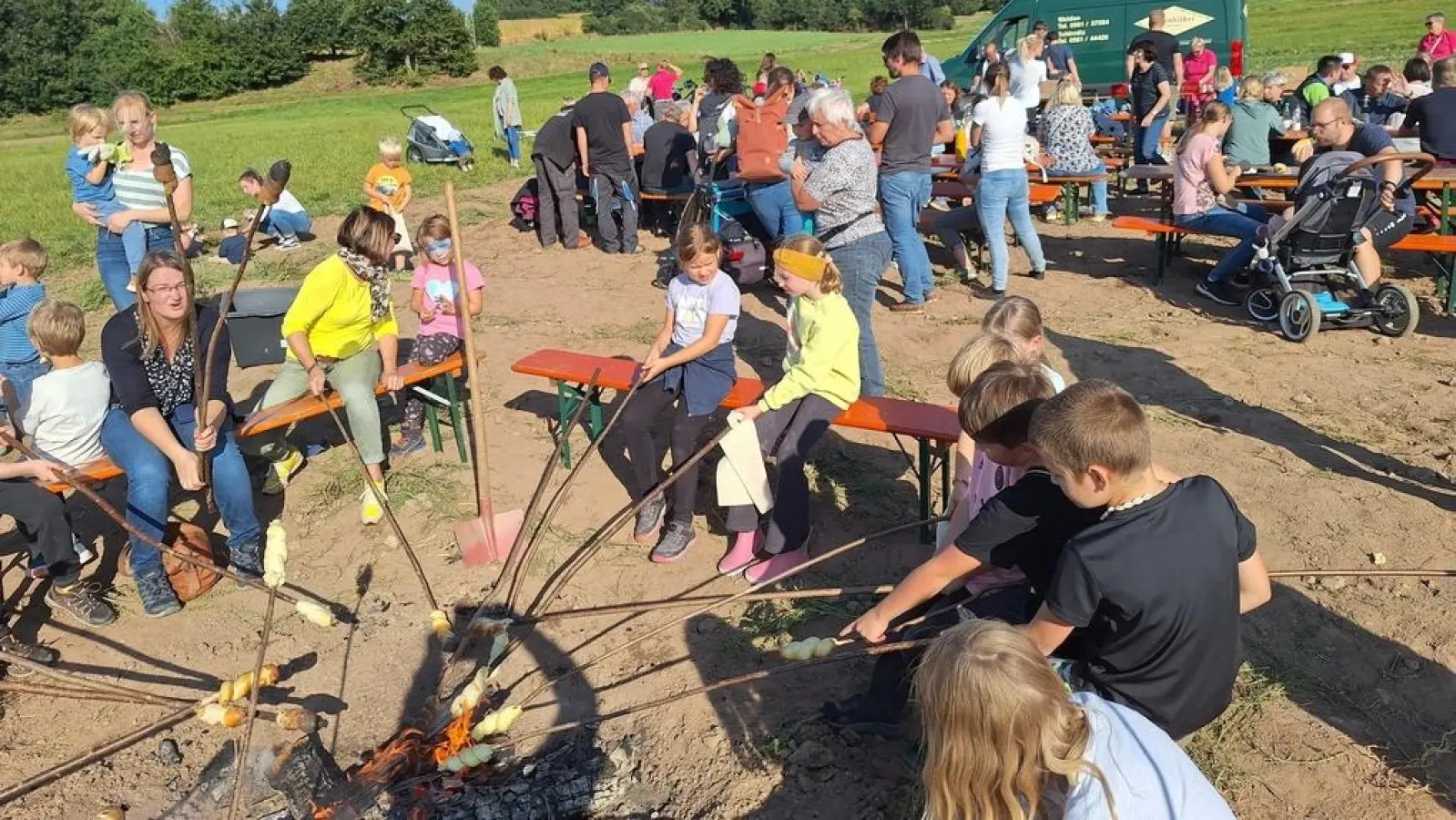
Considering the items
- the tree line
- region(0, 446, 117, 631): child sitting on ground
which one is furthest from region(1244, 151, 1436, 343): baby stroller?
the tree line

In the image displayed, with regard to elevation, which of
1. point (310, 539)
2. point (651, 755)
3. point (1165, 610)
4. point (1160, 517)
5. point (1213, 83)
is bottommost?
point (651, 755)

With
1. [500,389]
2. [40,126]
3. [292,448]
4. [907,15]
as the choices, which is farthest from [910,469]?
[907,15]

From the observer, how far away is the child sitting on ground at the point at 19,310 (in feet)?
18.8

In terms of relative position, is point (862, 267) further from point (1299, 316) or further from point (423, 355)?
point (1299, 316)

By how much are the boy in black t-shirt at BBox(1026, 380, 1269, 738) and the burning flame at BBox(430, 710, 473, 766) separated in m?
1.91

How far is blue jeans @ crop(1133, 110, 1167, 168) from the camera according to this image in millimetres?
11906

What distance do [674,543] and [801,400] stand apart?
0.90m

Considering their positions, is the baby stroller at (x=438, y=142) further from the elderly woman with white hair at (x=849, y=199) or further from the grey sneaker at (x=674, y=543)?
the grey sneaker at (x=674, y=543)

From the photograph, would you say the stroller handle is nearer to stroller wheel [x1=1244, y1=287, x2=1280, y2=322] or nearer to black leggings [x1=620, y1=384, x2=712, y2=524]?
stroller wheel [x1=1244, y1=287, x2=1280, y2=322]

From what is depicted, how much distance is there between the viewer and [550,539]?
16.9ft

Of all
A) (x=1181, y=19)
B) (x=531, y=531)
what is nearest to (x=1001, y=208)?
(x=531, y=531)

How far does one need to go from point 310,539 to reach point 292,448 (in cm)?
78

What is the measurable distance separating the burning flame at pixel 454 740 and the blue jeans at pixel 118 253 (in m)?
4.74

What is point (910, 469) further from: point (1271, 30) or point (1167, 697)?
point (1271, 30)
